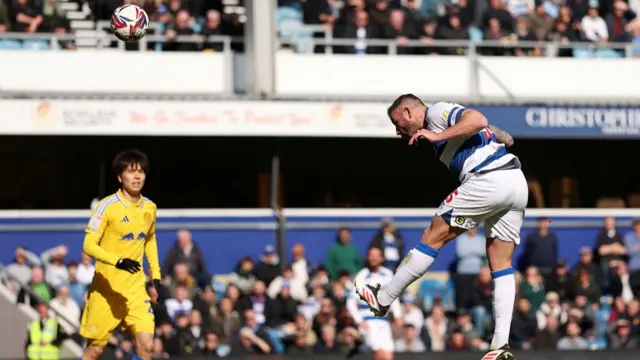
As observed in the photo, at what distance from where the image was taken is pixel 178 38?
21.7m

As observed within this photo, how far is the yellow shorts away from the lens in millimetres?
11547

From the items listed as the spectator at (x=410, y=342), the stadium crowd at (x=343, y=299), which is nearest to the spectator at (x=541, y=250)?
the stadium crowd at (x=343, y=299)

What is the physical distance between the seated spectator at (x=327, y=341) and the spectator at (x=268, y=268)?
61.2 inches

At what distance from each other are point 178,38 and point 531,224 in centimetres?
623

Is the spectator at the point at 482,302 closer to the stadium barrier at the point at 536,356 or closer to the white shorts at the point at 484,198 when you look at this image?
the stadium barrier at the point at 536,356

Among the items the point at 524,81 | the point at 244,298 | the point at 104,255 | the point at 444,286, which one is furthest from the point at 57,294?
the point at 524,81

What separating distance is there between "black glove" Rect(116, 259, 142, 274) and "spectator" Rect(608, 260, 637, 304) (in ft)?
33.1

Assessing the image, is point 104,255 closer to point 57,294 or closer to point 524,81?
point 57,294

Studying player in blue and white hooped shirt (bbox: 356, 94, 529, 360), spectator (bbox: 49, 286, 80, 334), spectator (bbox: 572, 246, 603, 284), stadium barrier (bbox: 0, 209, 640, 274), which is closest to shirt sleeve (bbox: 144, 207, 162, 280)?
player in blue and white hooped shirt (bbox: 356, 94, 529, 360)

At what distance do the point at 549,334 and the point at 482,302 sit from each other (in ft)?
3.25

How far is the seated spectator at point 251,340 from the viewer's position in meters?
17.0

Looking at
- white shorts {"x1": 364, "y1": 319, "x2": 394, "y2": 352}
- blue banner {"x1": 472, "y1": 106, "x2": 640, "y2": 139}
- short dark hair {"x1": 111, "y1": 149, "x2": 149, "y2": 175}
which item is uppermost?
blue banner {"x1": 472, "y1": 106, "x2": 640, "y2": 139}

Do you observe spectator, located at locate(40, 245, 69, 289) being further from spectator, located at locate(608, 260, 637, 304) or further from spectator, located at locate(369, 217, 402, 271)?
spectator, located at locate(608, 260, 637, 304)

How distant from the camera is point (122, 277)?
1159 centimetres
